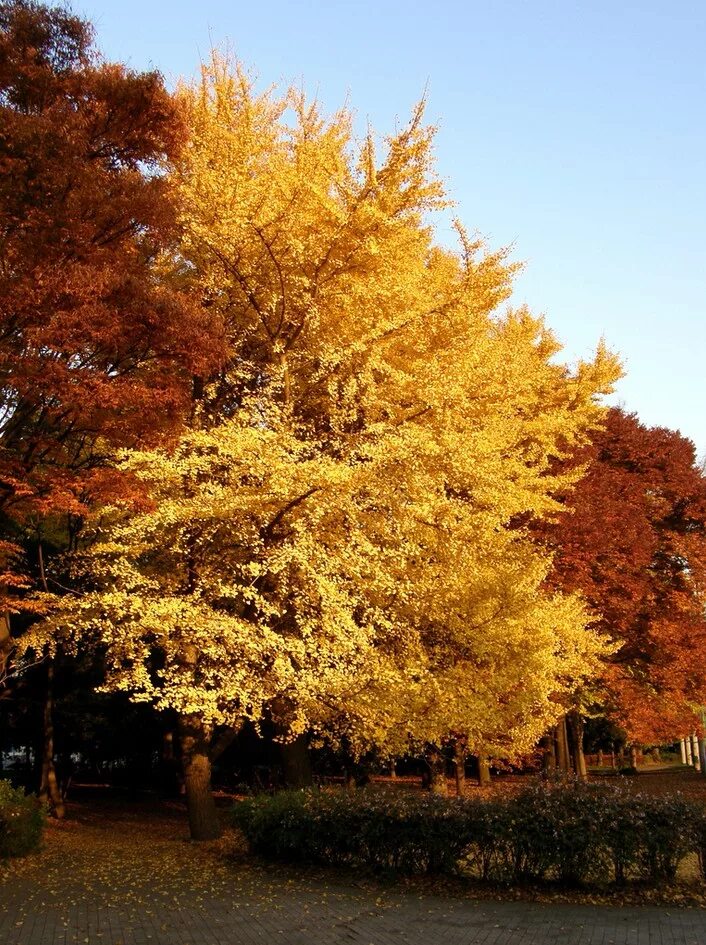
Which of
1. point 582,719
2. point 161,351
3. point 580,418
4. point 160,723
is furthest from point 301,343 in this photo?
point 582,719

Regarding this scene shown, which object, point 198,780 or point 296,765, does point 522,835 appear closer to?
point 198,780

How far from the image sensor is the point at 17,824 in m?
11.7

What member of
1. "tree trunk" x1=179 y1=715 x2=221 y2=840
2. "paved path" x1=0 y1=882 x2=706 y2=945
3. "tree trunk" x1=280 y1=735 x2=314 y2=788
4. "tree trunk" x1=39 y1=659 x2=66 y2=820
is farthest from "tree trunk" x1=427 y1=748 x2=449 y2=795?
"tree trunk" x1=39 y1=659 x2=66 y2=820

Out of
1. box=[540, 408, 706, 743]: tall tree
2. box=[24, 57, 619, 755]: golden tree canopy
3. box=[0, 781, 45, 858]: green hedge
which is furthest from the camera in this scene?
box=[540, 408, 706, 743]: tall tree

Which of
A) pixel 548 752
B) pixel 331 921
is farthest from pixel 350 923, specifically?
pixel 548 752

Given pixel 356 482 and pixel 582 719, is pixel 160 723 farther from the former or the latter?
pixel 356 482

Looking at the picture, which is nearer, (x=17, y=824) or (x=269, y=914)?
(x=269, y=914)

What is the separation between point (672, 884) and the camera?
8.76 meters

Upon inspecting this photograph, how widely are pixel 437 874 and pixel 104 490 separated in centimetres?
566

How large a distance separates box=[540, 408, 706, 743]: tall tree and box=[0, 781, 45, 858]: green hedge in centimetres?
1069

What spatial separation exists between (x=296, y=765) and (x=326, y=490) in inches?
282

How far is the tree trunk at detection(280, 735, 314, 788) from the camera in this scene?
1441cm

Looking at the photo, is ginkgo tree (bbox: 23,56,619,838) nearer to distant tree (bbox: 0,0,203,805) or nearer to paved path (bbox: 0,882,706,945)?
distant tree (bbox: 0,0,203,805)

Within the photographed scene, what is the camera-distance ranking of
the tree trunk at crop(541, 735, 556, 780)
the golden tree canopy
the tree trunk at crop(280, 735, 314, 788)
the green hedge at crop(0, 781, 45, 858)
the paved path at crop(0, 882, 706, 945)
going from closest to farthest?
the paved path at crop(0, 882, 706, 945)
the golden tree canopy
the green hedge at crop(0, 781, 45, 858)
the tree trunk at crop(280, 735, 314, 788)
the tree trunk at crop(541, 735, 556, 780)
